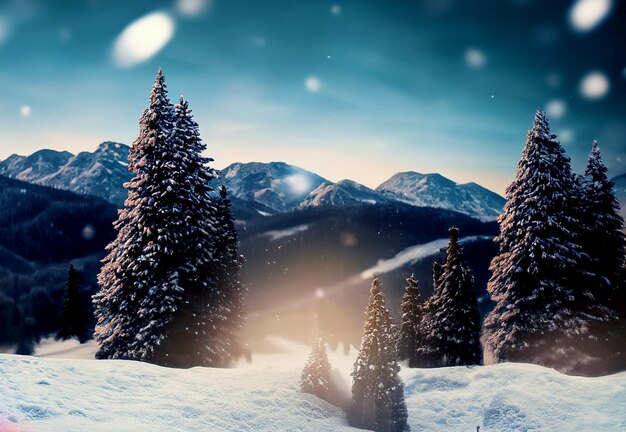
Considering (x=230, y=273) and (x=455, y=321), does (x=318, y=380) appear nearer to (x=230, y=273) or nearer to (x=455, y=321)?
(x=455, y=321)

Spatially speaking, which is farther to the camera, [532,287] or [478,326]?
[478,326]

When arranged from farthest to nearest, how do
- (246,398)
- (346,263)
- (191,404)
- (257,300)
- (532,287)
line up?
(346,263) → (257,300) → (532,287) → (246,398) → (191,404)

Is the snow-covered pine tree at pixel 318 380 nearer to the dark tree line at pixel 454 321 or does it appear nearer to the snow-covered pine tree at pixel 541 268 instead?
the snow-covered pine tree at pixel 541 268

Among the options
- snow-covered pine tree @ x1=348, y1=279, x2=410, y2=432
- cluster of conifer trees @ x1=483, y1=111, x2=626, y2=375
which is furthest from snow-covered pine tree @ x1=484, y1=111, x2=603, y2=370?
snow-covered pine tree @ x1=348, y1=279, x2=410, y2=432

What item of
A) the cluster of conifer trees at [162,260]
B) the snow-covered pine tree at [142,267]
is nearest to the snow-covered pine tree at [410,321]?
the cluster of conifer trees at [162,260]

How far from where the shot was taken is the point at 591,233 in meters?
25.9

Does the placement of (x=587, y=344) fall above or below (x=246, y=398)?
above

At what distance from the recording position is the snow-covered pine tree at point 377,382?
18703 mm

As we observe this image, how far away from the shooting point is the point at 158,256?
2267 cm

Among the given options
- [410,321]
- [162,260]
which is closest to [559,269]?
[410,321]

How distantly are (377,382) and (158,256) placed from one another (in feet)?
41.8

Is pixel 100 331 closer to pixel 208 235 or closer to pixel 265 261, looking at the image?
pixel 208 235

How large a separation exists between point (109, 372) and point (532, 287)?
75.4 feet

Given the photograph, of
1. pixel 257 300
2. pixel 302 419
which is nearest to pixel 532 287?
pixel 302 419
